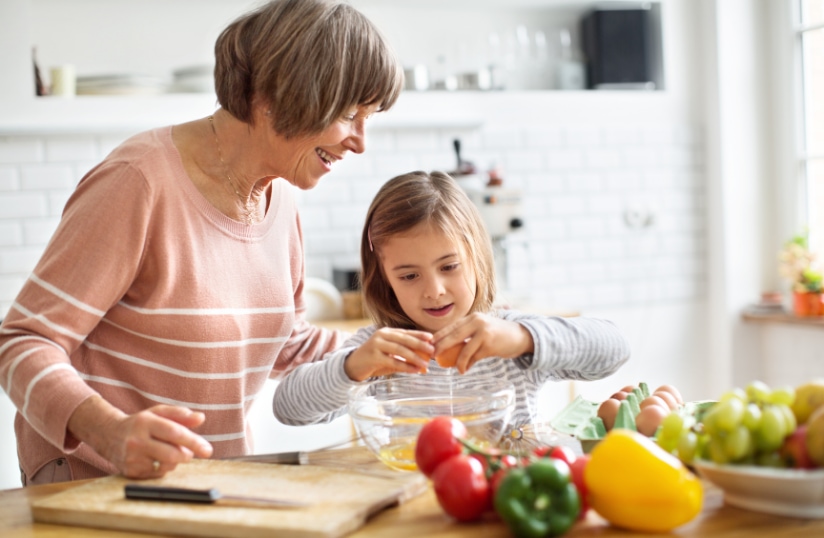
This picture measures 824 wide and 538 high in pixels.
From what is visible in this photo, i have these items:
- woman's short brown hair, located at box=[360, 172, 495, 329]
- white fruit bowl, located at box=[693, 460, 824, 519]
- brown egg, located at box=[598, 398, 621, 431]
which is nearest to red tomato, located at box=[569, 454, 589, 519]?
white fruit bowl, located at box=[693, 460, 824, 519]

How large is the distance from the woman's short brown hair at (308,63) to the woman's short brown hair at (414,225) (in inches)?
13.2

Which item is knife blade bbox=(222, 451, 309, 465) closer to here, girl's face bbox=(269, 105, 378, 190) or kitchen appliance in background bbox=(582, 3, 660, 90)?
girl's face bbox=(269, 105, 378, 190)

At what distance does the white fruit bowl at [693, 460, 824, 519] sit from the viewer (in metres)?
1.07

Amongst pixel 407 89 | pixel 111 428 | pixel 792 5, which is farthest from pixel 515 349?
pixel 792 5

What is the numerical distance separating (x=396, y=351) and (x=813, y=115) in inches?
139

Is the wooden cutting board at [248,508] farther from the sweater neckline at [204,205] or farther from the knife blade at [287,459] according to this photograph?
the sweater neckline at [204,205]

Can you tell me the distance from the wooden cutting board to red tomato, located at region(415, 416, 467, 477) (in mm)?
50

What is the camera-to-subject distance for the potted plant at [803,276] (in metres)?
4.12

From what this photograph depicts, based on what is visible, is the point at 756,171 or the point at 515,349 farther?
the point at 756,171

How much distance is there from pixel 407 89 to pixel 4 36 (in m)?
1.65

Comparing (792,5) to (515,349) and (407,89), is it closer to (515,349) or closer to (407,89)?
(407,89)

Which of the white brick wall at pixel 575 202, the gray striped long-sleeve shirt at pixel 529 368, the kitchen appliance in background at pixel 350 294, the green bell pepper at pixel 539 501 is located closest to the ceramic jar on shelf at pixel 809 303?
the white brick wall at pixel 575 202

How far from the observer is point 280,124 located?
5.46 ft

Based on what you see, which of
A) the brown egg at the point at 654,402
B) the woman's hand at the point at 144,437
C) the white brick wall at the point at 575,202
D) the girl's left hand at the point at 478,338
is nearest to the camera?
the woman's hand at the point at 144,437
